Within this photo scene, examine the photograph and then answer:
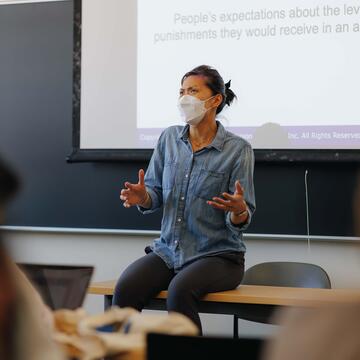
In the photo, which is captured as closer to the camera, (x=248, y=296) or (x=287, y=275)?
(x=248, y=296)

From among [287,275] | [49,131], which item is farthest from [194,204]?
[49,131]

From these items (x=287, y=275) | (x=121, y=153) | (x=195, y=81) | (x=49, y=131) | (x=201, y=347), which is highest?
(x=195, y=81)

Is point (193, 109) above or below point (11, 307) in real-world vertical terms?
above

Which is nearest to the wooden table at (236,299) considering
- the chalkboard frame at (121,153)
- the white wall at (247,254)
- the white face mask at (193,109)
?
the white wall at (247,254)

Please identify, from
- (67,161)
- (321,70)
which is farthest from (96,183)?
(321,70)

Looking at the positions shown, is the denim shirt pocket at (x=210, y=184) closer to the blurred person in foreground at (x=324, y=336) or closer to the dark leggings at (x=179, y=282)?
the dark leggings at (x=179, y=282)

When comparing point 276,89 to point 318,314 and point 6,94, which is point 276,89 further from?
point 318,314

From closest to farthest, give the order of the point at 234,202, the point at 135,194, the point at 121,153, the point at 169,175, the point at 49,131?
1. the point at 234,202
2. the point at 135,194
3. the point at 169,175
4. the point at 121,153
5. the point at 49,131

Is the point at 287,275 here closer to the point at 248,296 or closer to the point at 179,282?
the point at 248,296

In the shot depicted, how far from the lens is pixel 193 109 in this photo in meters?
3.07

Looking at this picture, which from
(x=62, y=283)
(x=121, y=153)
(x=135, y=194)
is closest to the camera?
(x=62, y=283)

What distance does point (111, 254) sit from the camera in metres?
3.98

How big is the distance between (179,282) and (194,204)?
1.28 ft

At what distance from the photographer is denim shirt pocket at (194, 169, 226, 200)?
297 centimetres
